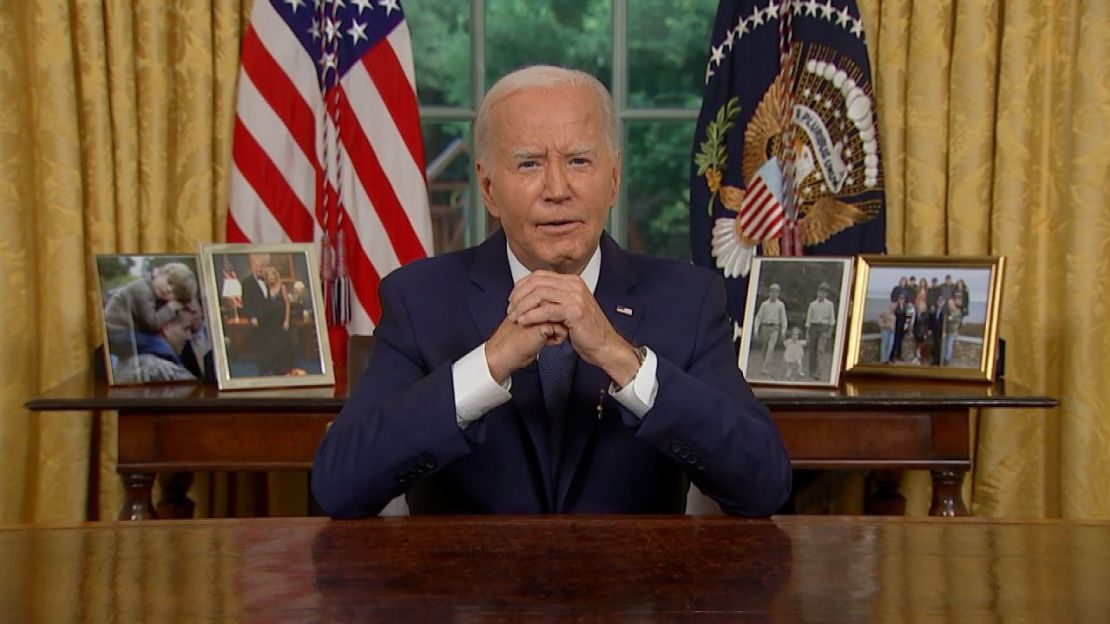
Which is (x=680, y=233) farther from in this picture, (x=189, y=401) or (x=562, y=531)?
(x=562, y=531)

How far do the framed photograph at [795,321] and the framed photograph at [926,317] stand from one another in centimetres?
11

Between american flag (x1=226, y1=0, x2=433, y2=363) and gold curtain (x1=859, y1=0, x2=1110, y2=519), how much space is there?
4.36 ft

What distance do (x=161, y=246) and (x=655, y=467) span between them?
200cm

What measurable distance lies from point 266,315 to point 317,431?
36 cm

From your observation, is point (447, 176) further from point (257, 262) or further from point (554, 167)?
point (554, 167)

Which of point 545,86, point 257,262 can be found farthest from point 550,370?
point 257,262

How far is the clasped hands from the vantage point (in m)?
1.97

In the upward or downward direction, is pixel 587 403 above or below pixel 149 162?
below

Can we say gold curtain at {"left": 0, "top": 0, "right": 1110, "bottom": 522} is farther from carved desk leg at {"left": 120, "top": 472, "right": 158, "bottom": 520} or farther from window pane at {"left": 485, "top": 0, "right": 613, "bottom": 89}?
window pane at {"left": 485, "top": 0, "right": 613, "bottom": 89}

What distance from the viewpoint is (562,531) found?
1.74 m

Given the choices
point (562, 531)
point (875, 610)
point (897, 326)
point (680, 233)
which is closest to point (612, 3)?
point (680, 233)

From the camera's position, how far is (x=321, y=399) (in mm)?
3051

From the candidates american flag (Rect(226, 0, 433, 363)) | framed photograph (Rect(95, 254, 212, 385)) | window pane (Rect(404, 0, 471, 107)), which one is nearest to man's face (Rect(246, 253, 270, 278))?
framed photograph (Rect(95, 254, 212, 385))

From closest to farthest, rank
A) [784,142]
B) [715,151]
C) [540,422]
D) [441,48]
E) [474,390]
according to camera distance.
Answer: [474,390], [540,422], [784,142], [715,151], [441,48]
